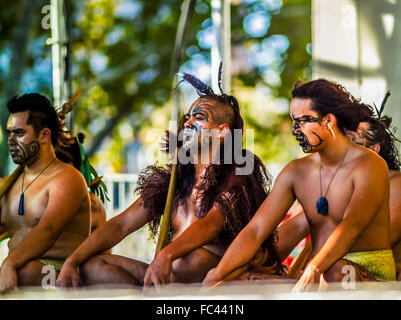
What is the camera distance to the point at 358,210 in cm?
237

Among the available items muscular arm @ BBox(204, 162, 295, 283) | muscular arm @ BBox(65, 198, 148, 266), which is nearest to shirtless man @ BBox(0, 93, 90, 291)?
muscular arm @ BBox(65, 198, 148, 266)

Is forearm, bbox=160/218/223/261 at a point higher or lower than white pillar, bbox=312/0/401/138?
lower

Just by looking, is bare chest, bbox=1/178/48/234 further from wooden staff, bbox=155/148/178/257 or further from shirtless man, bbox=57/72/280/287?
wooden staff, bbox=155/148/178/257

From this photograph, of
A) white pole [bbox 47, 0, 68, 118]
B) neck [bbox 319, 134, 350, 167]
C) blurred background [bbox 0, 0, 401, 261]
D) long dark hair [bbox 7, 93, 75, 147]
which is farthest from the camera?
blurred background [bbox 0, 0, 401, 261]

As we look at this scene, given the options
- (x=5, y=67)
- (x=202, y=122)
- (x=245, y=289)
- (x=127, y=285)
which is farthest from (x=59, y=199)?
(x=5, y=67)

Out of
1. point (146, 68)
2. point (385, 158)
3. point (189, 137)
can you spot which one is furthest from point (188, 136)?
point (146, 68)

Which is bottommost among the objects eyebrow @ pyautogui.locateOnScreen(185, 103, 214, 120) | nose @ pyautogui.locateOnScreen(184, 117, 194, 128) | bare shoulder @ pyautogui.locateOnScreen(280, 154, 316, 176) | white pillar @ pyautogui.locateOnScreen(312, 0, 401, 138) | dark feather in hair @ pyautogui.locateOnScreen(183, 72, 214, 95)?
bare shoulder @ pyautogui.locateOnScreen(280, 154, 316, 176)

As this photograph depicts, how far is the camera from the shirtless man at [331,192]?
7.89ft

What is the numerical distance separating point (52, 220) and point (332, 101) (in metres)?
1.32

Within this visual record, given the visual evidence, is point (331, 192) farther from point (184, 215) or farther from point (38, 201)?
point (38, 201)

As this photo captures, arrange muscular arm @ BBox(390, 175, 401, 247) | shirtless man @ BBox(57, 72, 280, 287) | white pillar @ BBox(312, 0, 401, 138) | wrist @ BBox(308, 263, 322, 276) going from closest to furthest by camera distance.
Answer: wrist @ BBox(308, 263, 322, 276)
shirtless man @ BBox(57, 72, 280, 287)
muscular arm @ BBox(390, 175, 401, 247)
white pillar @ BBox(312, 0, 401, 138)

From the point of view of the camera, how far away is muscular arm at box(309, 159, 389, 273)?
2.34 m

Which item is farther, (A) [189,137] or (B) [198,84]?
(B) [198,84]

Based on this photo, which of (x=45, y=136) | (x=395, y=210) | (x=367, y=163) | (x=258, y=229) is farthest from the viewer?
(x=45, y=136)
